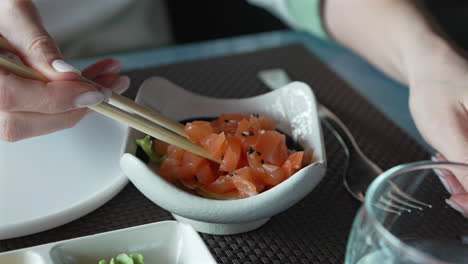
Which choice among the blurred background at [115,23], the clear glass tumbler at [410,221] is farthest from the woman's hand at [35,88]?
the blurred background at [115,23]

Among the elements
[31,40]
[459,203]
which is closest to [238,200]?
[459,203]

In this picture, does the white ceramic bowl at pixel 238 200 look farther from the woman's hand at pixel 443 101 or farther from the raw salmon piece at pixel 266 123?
the woman's hand at pixel 443 101

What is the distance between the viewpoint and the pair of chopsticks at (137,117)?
2.04 feet

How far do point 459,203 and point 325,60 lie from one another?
28.9 inches

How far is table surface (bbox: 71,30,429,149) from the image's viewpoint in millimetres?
1092

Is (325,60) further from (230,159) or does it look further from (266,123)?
(230,159)

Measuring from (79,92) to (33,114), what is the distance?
3.4 inches

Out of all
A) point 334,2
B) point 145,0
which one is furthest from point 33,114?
point 145,0

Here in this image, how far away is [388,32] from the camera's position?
1061 millimetres

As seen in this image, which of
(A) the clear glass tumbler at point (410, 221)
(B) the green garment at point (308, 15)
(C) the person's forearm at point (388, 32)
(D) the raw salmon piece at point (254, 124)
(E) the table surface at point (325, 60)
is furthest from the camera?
(B) the green garment at point (308, 15)

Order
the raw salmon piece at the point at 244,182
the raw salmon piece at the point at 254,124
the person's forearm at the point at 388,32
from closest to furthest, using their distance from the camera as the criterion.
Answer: the raw salmon piece at the point at 244,182, the raw salmon piece at the point at 254,124, the person's forearm at the point at 388,32

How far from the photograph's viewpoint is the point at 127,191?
770 millimetres

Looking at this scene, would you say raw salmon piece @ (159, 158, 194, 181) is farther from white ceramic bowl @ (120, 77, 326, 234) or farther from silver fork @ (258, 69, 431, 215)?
silver fork @ (258, 69, 431, 215)

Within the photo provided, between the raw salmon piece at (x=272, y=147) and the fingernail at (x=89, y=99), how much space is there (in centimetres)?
21
